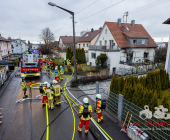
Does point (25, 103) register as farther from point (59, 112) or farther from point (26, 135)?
point (26, 135)

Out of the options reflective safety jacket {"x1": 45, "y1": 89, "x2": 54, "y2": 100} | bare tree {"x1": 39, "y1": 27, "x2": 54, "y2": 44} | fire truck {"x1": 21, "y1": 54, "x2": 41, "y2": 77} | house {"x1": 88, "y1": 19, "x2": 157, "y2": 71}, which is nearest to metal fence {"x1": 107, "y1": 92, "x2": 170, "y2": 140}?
reflective safety jacket {"x1": 45, "y1": 89, "x2": 54, "y2": 100}

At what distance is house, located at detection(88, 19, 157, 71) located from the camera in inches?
795

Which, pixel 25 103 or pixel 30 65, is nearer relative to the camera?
pixel 25 103

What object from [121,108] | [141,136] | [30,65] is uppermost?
[30,65]

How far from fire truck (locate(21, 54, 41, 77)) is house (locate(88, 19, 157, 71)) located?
11.5 metres

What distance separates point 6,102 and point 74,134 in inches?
233

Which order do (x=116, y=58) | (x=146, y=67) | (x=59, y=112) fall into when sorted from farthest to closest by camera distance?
1. (x=116, y=58)
2. (x=146, y=67)
3. (x=59, y=112)

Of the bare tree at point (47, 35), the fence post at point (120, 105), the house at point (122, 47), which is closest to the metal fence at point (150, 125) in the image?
the fence post at point (120, 105)

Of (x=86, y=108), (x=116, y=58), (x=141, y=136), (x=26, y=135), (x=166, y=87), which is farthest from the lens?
(x=116, y=58)

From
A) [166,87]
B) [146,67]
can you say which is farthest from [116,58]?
[166,87]

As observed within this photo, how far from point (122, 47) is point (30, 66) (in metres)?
14.5

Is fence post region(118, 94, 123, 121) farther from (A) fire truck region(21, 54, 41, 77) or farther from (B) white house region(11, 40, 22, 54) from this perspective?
(B) white house region(11, 40, 22, 54)

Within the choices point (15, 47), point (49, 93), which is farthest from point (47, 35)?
point (49, 93)

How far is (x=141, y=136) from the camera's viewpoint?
4176 millimetres
